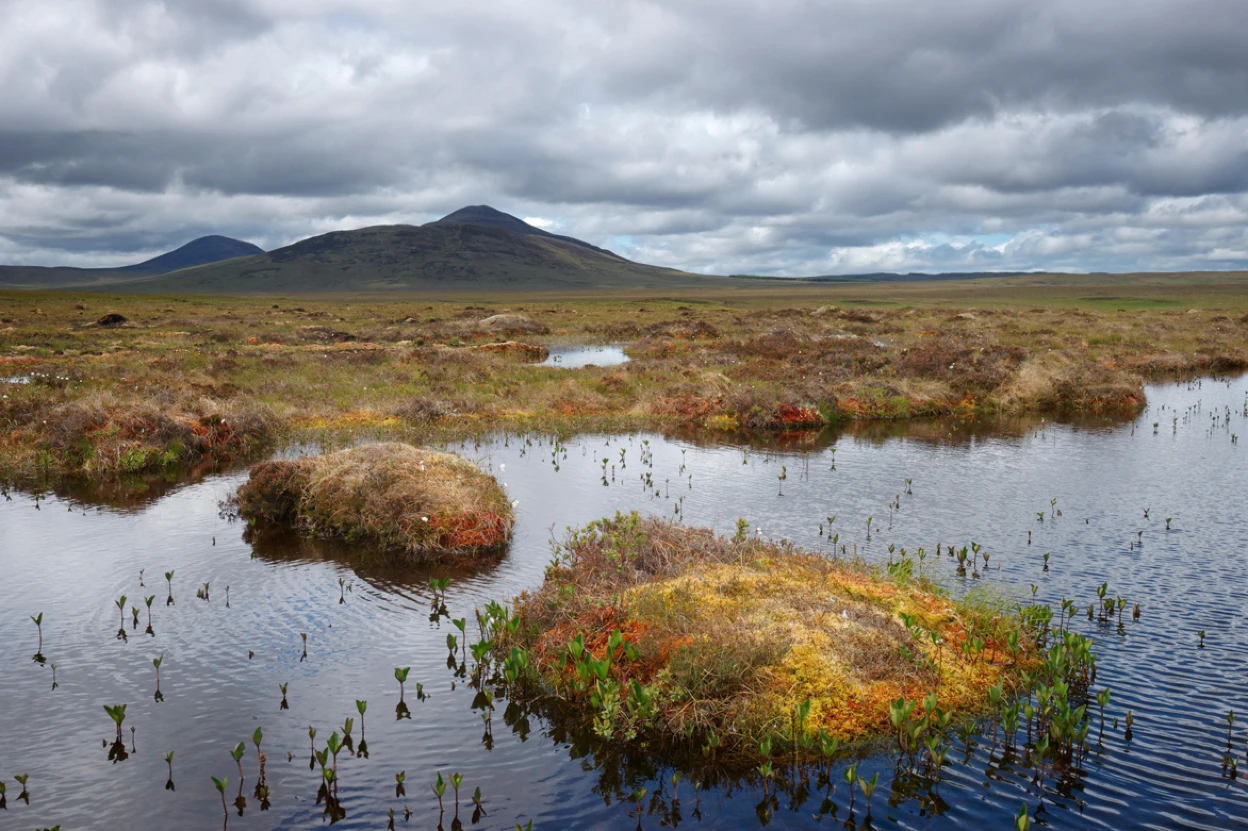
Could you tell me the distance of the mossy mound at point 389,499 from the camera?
15767 millimetres

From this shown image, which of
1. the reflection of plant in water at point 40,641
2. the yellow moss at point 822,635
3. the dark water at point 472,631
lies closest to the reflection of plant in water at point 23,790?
the dark water at point 472,631

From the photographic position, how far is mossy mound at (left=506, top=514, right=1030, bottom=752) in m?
9.05

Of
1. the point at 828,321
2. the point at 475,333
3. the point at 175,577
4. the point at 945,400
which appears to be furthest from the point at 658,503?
the point at 828,321

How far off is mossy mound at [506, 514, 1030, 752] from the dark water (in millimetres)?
714

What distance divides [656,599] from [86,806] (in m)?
→ 6.66

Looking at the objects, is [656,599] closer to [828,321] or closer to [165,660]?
[165,660]

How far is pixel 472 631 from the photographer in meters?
12.1

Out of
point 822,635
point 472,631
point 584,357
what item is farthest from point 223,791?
point 584,357

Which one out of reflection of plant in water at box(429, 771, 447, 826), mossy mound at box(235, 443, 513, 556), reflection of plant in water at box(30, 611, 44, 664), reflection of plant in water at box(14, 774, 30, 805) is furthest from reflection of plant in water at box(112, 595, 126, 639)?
reflection of plant in water at box(429, 771, 447, 826)

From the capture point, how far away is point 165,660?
434 inches

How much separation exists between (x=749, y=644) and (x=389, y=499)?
8973mm

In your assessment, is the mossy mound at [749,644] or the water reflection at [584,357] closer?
the mossy mound at [749,644]

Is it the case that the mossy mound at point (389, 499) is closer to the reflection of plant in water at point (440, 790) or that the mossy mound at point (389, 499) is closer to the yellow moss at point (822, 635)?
the yellow moss at point (822, 635)

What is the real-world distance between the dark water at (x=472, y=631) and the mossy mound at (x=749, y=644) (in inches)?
28.1
